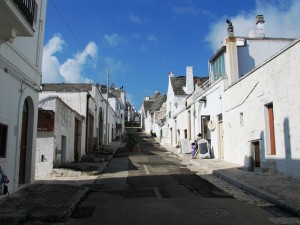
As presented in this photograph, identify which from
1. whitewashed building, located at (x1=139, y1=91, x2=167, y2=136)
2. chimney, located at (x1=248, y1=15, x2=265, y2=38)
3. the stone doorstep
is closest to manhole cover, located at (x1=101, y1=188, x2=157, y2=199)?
the stone doorstep

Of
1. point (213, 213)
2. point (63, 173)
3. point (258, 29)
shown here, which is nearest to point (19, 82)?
point (63, 173)

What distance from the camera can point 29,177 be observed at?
39.0 feet

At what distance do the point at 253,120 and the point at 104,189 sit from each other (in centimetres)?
819

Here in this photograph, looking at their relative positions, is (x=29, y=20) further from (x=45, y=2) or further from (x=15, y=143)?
(x=45, y=2)

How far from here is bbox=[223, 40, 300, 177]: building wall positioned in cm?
1287

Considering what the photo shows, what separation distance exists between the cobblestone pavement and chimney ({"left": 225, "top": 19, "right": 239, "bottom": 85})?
7316 mm

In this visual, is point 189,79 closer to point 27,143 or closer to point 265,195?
point 27,143

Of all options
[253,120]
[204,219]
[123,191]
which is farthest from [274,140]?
[204,219]

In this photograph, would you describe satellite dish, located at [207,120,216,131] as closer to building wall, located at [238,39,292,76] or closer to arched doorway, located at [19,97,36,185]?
building wall, located at [238,39,292,76]

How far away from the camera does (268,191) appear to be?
33.6ft

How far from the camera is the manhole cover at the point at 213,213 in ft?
25.0

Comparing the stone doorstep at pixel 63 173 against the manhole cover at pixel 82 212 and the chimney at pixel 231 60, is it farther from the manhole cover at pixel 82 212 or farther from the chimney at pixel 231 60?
the chimney at pixel 231 60

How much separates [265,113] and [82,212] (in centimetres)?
991

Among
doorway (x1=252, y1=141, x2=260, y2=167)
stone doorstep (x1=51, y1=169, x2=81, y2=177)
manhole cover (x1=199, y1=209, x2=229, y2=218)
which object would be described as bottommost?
manhole cover (x1=199, y1=209, x2=229, y2=218)
